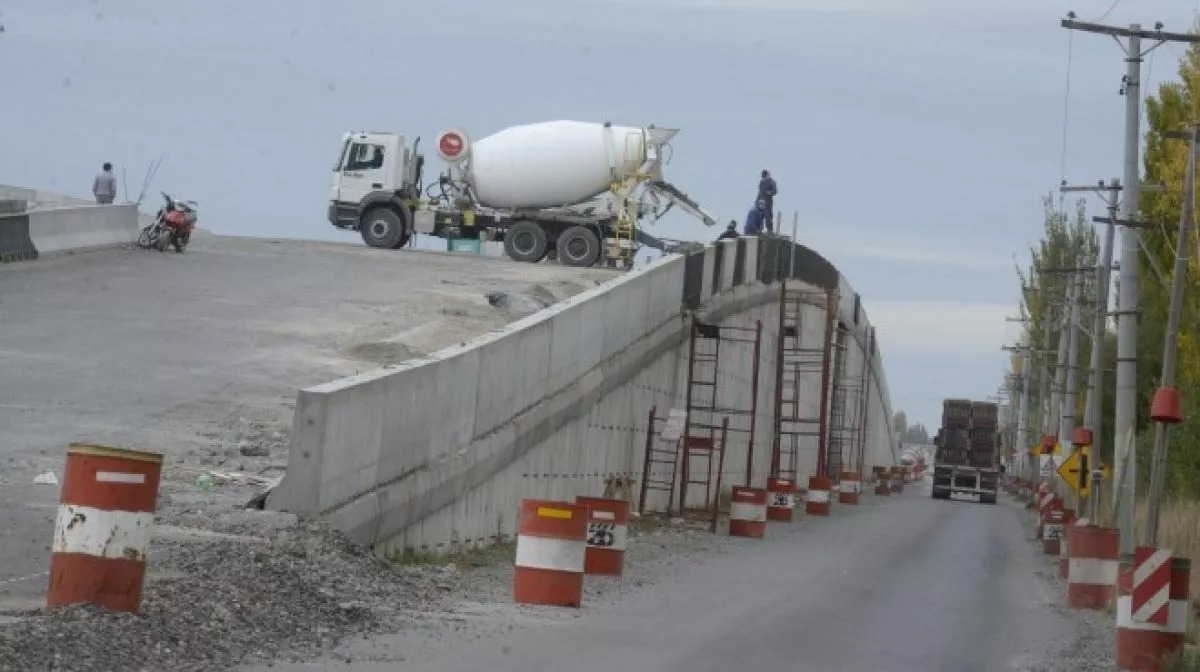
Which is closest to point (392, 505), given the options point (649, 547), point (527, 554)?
point (527, 554)

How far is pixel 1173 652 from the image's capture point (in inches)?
657

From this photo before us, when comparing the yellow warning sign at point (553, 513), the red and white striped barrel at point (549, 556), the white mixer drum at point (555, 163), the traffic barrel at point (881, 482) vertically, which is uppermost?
the white mixer drum at point (555, 163)

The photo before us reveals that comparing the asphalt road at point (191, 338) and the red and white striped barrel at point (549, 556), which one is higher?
the asphalt road at point (191, 338)

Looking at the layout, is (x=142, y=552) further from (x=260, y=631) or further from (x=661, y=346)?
(x=661, y=346)

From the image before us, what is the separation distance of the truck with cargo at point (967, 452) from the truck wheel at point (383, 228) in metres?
36.6

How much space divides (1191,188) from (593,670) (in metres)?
17.7

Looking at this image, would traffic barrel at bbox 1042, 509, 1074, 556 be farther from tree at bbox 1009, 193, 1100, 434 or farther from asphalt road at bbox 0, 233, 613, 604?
tree at bbox 1009, 193, 1100, 434

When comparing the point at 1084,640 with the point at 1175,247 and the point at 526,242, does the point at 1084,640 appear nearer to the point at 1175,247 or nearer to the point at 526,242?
the point at 1175,247

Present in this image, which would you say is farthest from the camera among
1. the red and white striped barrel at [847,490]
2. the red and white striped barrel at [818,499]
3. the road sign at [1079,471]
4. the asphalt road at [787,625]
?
the red and white striped barrel at [847,490]

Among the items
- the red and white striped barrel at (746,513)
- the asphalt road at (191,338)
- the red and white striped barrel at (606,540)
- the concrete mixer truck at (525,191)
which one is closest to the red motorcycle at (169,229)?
the asphalt road at (191,338)

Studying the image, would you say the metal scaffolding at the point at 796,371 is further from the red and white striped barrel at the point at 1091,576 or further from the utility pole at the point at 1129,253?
the red and white striped barrel at the point at 1091,576

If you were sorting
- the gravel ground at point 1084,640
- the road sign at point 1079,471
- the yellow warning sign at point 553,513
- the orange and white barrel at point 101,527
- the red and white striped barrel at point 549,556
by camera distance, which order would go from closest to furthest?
the orange and white barrel at point 101,527
the gravel ground at point 1084,640
the red and white striped barrel at point 549,556
the yellow warning sign at point 553,513
the road sign at point 1079,471

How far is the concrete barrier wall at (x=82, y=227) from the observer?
45.3 metres

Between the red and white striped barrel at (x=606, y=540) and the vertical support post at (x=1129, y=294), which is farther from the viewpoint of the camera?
the vertical support post at (x=1129, y=294)
